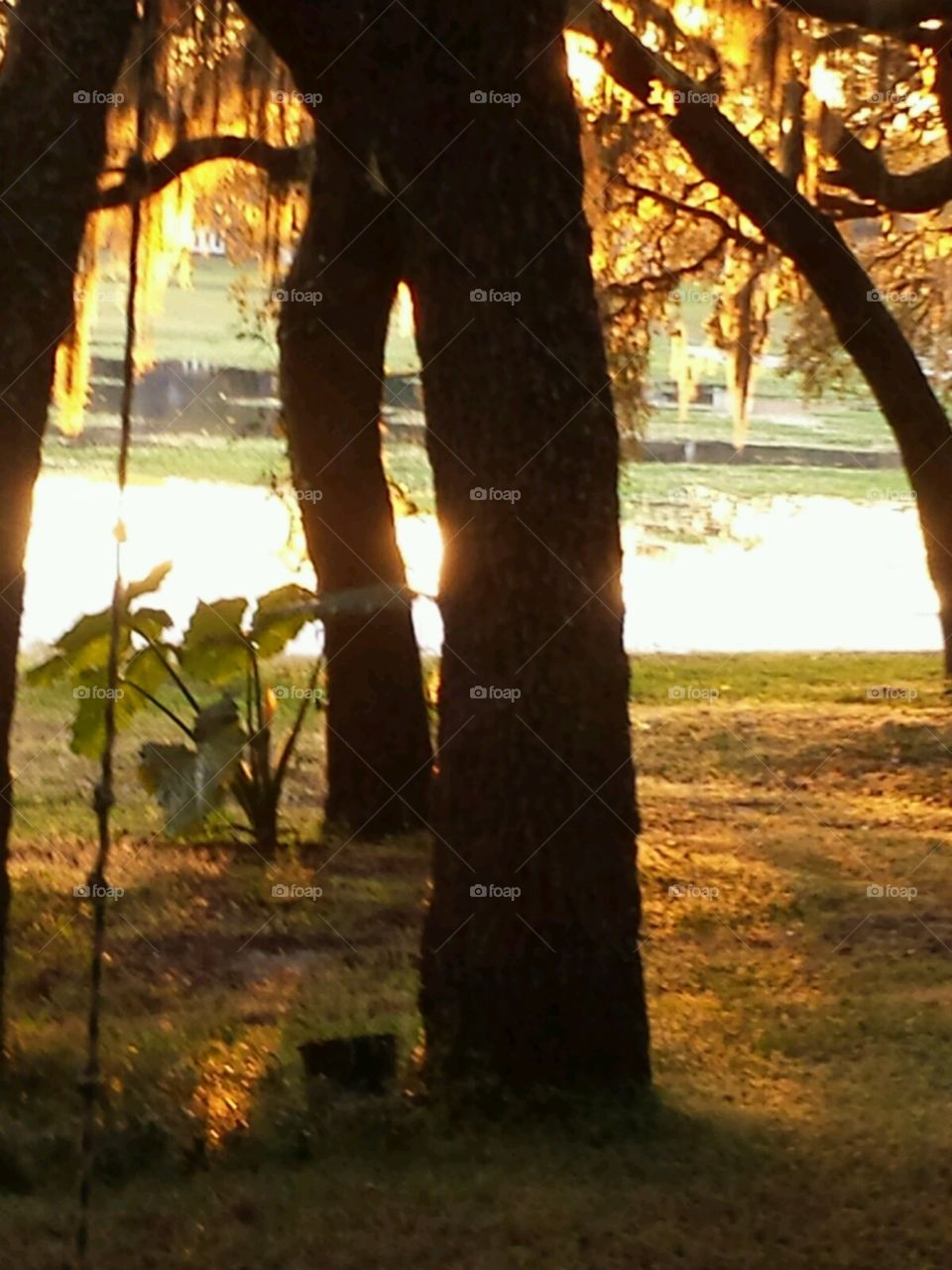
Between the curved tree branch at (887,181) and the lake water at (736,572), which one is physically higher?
the curved tree branch at (887,181)

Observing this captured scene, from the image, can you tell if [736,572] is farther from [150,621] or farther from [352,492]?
[150,621]

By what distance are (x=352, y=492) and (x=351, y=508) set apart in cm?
6

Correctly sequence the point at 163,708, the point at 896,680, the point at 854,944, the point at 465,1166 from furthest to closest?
the point at 896,680, the point at 163,708, the point at 854,944, the point at 465,1166

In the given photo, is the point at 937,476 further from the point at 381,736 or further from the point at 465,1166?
the point at 465,1166

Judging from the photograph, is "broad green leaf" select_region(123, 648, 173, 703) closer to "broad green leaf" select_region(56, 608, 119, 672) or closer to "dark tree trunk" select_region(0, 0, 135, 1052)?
"broad green leaf" select_region(56, 608, 119, 672)

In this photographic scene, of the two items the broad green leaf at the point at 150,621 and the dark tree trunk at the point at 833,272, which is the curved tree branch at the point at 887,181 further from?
the broad green leaf at the point at 150,621

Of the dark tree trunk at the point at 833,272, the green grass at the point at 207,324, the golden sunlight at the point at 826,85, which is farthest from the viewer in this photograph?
the golden sunlight at the point at 826,85

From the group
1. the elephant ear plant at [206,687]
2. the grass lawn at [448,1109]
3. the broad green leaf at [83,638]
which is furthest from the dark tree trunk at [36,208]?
the broad green leaf at [83,638]

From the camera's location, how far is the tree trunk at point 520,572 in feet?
11.2

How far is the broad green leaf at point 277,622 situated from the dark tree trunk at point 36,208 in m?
2.36

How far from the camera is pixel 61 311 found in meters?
3.42

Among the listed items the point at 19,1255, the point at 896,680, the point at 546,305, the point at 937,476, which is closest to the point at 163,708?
the point at 546,305

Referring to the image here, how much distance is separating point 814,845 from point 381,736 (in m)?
1.66

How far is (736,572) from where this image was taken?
35.4ft
